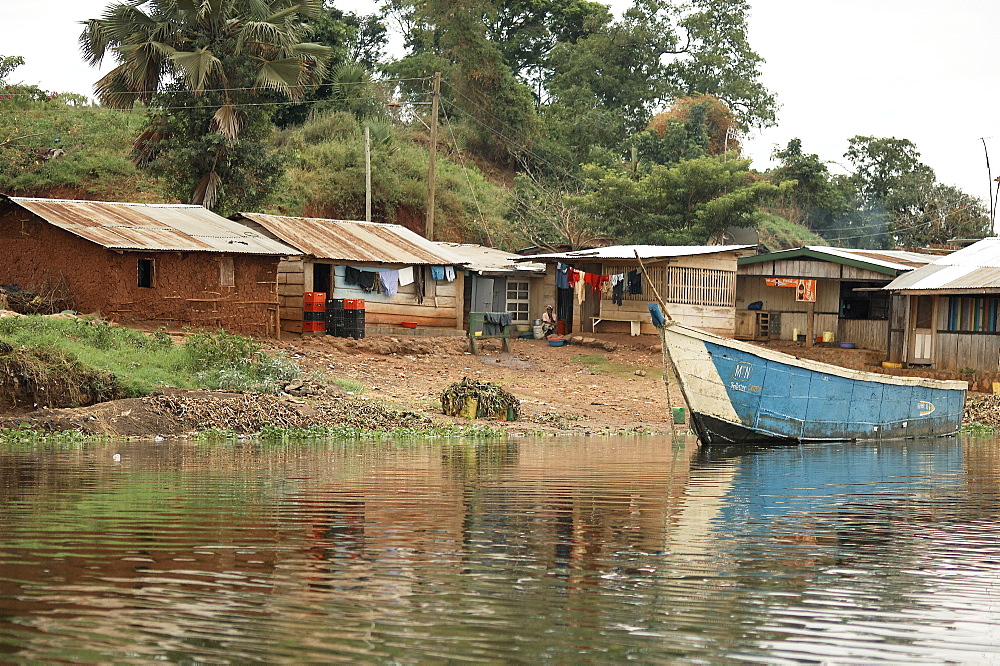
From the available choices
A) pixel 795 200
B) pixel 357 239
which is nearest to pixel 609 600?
pixel 357 239

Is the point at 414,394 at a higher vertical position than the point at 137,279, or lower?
lower

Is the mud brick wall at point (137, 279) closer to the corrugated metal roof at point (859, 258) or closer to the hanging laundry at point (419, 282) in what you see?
the hanging laundry at point (419, 282)

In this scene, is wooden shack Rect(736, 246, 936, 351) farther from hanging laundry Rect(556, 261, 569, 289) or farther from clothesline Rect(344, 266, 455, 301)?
clothesline Rect(344, 266, 455, 301)

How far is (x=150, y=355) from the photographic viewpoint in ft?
71.4

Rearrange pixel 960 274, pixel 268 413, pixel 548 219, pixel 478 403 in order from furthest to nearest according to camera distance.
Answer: pixel 548 219, pixel 960 274, pixel 478 403, pixel 268 413

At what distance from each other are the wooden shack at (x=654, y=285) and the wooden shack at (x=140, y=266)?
9057 millimetres

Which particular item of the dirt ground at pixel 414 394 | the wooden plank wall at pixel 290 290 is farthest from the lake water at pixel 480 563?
the wooden plank wall at pixel 290 290

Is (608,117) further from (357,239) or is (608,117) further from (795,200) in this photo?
(357,239)

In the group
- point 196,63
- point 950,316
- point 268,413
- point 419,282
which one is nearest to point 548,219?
point 419,282

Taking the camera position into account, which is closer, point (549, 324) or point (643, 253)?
point (643, 253)

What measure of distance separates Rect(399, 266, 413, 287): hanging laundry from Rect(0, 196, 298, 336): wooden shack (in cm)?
400

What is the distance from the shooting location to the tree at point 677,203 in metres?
42.6

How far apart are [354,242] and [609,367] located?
25.4ft

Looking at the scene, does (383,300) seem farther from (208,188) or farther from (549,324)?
(208,188)
